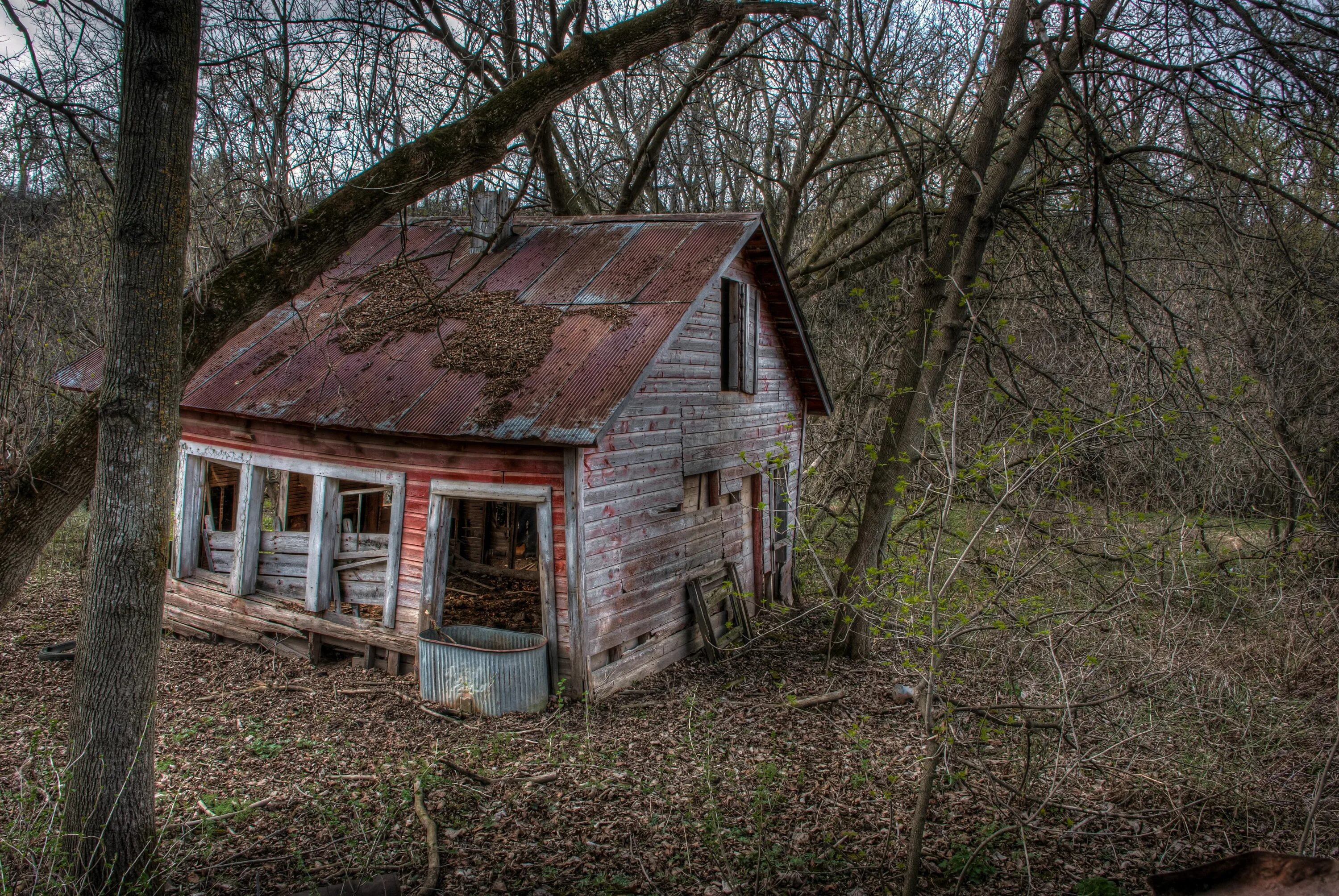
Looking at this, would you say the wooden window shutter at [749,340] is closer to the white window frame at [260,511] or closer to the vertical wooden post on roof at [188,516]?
the white window frame at [260,511]

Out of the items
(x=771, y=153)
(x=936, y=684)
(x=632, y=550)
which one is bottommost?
(x=936, y=684)

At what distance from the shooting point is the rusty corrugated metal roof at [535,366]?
7453mm

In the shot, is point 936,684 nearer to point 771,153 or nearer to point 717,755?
point 717,755

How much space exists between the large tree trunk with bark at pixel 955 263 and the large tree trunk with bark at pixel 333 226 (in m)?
3.28

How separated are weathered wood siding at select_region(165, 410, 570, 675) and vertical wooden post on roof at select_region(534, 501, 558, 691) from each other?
0.15ft

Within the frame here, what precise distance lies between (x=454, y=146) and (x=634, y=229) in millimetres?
4873

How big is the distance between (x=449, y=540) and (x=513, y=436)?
1.55 meters

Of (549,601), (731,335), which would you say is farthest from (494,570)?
(731,335)

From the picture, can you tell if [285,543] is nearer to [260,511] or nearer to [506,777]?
[260,511]

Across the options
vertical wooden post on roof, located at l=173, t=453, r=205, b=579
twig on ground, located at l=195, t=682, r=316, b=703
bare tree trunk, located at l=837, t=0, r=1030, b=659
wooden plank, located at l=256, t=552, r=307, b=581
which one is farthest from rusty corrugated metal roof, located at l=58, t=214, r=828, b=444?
twig on ground, located at l=195, t=682, r=316, b=703

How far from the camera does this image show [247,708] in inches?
295

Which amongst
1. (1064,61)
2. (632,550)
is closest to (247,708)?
(632,550)

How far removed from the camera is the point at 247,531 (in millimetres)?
9164

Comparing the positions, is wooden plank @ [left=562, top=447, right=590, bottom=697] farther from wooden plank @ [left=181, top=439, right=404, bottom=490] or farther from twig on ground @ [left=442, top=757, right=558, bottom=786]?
wooden plank @ [left=181, top=439, right=404, bottom=490]
